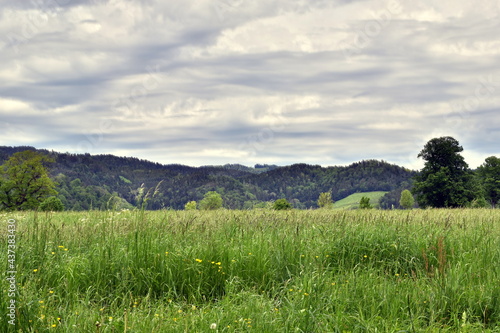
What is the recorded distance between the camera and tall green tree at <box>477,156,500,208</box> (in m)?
75.6

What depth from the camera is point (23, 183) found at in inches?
2254

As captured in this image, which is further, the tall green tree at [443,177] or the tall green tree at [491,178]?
the tall green tree at [491,178]

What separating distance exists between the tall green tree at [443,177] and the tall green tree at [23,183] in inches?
2073

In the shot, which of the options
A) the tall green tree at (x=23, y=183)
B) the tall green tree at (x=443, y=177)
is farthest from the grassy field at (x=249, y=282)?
the tall green tree at (x=23, y=183)

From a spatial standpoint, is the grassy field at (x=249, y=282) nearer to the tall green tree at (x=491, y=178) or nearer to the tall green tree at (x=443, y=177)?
the tall green tree at (x=443, y=177)

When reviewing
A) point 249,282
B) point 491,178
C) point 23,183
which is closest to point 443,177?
point 491,178

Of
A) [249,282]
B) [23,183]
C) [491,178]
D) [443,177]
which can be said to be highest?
[491,178]

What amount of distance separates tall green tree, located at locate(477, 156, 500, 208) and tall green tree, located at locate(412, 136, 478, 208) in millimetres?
29379

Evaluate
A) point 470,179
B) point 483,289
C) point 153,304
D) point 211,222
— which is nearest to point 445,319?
point 483,289

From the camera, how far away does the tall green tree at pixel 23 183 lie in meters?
56.8

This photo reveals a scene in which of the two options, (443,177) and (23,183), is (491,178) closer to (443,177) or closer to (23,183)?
(443,177)

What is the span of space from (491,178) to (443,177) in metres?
36.3

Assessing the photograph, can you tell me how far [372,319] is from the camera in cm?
470

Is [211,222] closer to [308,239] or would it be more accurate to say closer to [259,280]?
[308,239]
